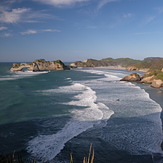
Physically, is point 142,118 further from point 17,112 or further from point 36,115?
point 17,112

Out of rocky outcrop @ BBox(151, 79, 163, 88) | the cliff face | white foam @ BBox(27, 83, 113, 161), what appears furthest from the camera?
the cliff face

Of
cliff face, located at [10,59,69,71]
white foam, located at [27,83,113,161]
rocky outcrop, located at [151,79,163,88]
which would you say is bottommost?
white foam, located at [27,83,113,161]

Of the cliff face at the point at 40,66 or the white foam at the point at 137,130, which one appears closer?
the white foam at the point at 137,130

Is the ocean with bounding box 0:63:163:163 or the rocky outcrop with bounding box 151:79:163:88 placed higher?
the rocky outcrop with bounding box 151:79:163:88

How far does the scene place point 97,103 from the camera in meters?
23.8

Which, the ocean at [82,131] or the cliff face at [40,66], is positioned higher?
the cliff face at [40,66]

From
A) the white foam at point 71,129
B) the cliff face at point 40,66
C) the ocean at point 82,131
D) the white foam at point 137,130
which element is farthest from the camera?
the cliff face at point 40,66

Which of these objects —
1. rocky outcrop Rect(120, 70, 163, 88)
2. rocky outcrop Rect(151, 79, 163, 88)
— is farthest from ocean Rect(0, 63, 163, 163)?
rocky outcrop Rect(120, 70, 163, 88)

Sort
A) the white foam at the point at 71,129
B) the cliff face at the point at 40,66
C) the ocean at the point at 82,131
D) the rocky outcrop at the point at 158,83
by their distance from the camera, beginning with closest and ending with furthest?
the ocean at the point at 82,131
the white foam at the point at 71,129
the rocky outcrop at the point at 158,83
the cliff face at the point at 40,66

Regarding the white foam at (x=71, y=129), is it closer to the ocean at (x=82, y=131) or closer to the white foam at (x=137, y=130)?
the ocean at (x=82, y=131)

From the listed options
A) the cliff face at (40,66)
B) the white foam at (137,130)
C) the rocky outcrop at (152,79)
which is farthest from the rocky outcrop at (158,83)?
the cliff face at (40,66)

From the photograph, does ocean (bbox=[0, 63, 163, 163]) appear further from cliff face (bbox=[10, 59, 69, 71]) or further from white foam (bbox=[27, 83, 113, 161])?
cliff face (bbox=[10, 59, 69, 71])

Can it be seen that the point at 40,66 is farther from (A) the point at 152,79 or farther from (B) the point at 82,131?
(B) the point at 82,131

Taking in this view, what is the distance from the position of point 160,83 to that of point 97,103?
22.8 metres
